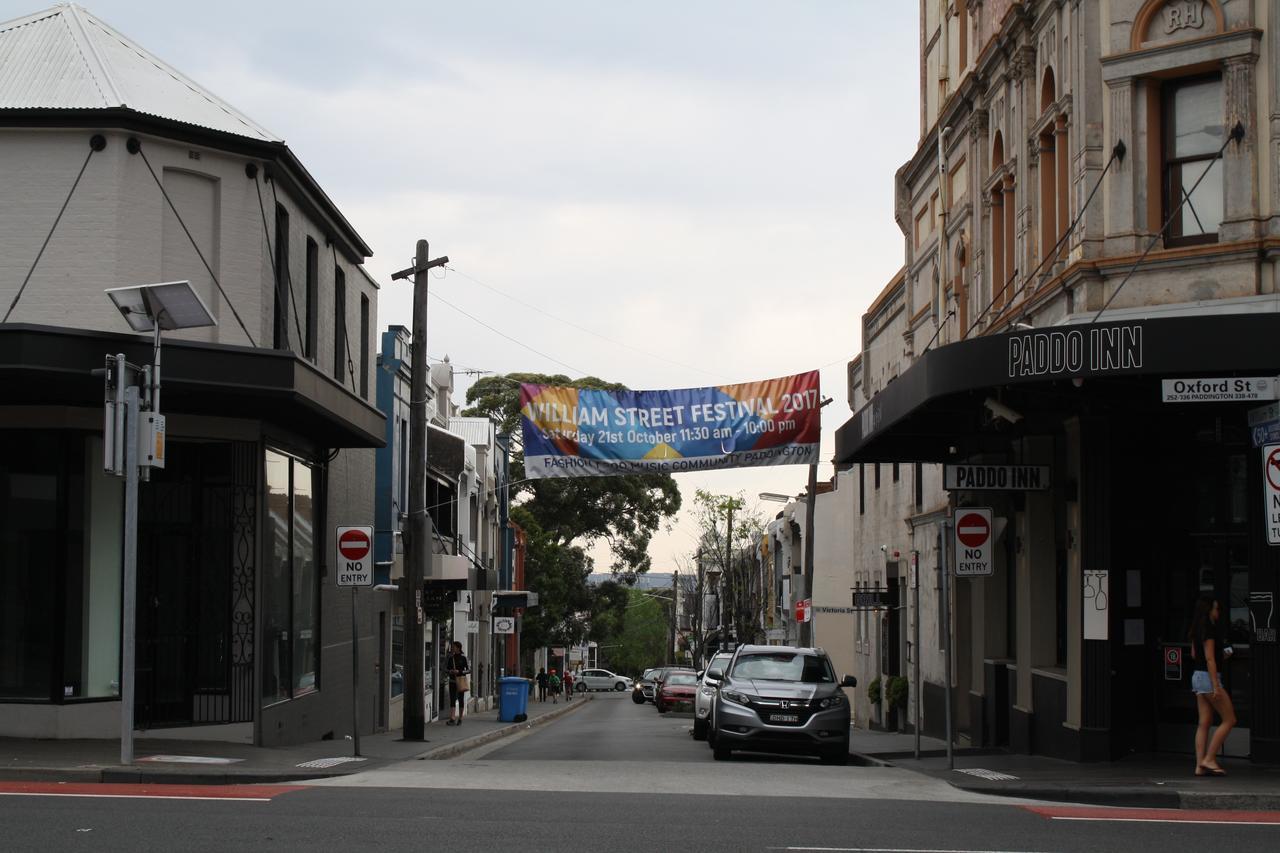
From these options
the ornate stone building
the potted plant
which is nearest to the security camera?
the ornate stone building

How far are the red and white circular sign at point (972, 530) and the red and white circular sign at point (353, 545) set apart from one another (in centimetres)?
710

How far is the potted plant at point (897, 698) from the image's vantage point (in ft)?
108

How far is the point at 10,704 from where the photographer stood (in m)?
17.6

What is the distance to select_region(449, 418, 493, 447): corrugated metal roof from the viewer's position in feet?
185

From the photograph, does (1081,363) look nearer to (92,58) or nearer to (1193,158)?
(1193,158)

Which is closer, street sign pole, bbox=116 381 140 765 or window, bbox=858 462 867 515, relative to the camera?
street sign pole, bbox=116 381 140 765

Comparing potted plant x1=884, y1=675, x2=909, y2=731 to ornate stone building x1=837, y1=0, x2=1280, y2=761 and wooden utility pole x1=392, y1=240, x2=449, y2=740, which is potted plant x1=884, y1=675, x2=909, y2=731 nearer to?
ornate stone building x1=837, y1=0, x2=1280, y2=761

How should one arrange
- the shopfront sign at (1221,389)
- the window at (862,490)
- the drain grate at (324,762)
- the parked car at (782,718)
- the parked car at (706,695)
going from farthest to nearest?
the window at (862,490) → the parked car at (706,695) → the parked car at (782,718) → the drain grate at (324,762) → the shopfront sign at (1221,389)

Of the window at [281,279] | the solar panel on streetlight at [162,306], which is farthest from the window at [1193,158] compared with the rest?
the window at [281,279]

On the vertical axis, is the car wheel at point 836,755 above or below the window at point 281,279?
below

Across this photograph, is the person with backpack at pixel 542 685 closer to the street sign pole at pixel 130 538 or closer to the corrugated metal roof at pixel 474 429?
the corrugated metal roof at pixel 474 429

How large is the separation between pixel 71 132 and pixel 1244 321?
43.0ft

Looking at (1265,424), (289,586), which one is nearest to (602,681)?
(289,586)

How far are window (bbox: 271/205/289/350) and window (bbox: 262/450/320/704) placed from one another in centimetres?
156
